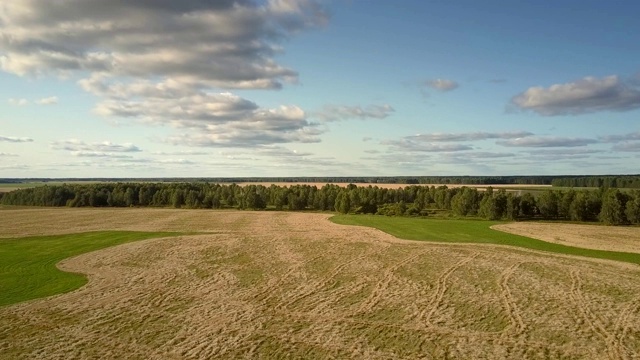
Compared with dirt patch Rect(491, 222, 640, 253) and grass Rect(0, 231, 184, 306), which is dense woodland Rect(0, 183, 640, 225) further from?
grass Rect(0, 231, 184, 306)

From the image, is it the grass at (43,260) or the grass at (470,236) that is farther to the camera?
the grass at (470,236)

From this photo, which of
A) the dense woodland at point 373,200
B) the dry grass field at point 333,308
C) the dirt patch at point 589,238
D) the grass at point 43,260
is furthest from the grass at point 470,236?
the dense woodland at point 373,200

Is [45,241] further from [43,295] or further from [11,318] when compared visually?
[11,318]

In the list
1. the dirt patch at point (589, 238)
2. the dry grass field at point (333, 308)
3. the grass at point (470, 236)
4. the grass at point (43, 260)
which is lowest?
the grass at point (43, 260)

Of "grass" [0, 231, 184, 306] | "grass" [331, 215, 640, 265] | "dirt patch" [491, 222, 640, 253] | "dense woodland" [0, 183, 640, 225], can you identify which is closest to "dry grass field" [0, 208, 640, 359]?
"grass" [0, 231, 184, 306]

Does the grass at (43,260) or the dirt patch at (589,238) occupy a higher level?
the dirt patch at (589,238)

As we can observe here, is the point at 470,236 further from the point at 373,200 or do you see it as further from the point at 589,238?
the point at 373,200

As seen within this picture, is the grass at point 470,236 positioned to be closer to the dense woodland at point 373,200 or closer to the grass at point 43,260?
the grass at point 43,260
